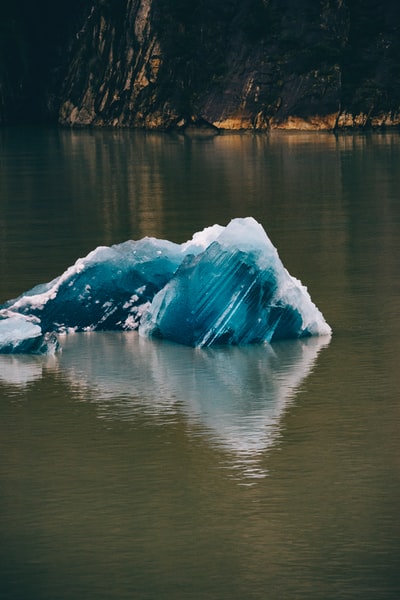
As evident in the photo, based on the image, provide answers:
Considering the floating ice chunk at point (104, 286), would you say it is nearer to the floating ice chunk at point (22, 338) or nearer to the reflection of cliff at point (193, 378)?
the reflection of cliff at point (193, 378)

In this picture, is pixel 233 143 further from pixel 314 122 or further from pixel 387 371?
pixel 387 371

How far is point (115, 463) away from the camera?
836 cm

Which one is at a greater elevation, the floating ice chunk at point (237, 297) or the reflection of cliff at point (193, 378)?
the floating ice chunk at point (237, 297)

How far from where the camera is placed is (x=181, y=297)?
11523mm

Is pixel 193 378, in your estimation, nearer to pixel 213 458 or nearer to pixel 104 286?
pixel 104 286

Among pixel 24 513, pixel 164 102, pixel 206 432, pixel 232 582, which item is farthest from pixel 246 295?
pixel 164 102

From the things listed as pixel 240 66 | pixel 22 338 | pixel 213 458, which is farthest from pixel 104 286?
pixel 240 66

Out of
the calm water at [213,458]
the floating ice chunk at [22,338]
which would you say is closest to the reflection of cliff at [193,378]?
the calm water at [213,458]

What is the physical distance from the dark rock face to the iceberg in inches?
1678

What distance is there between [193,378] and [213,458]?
7.33 feet

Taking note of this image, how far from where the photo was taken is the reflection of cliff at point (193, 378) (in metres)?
9.20

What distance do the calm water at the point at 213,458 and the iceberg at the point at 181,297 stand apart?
20cm

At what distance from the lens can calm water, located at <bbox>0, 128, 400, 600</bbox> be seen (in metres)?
6.66

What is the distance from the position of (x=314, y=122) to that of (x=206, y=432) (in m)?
47.3
